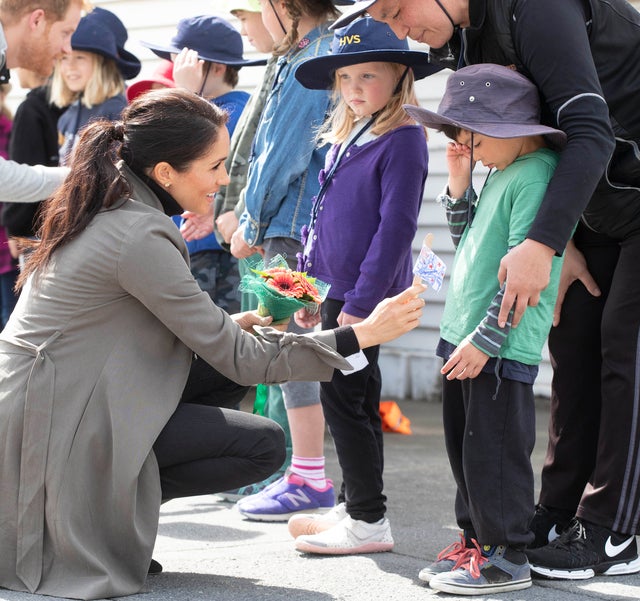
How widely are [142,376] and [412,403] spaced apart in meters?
4.64

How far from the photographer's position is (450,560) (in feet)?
11.2

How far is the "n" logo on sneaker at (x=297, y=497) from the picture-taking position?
437 centimetres

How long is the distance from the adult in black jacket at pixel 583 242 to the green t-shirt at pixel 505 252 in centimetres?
11

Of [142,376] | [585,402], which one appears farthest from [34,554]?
[585,402]

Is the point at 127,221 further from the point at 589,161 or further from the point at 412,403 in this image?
the point at 412,403

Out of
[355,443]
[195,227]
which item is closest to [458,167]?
[355,443]

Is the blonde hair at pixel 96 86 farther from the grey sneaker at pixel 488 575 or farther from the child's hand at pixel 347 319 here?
the grey sneaker at pixel 488 575

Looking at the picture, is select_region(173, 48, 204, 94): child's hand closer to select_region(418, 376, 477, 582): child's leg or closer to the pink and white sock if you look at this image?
the pink and white sock

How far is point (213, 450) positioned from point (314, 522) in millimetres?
717

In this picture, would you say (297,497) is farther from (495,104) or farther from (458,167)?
(495,104)

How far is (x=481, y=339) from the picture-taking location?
313cm

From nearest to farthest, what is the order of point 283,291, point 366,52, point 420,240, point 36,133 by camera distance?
1. point 283,291
2. point 366,52
3. point 36,133
4. point 420,240

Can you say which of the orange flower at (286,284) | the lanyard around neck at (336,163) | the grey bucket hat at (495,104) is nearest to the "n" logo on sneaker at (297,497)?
the lanyard around neck at (336,163)

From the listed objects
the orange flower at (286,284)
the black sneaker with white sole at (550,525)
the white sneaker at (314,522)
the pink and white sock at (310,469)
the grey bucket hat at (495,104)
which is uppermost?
the grey bucket hat at (495,104)
